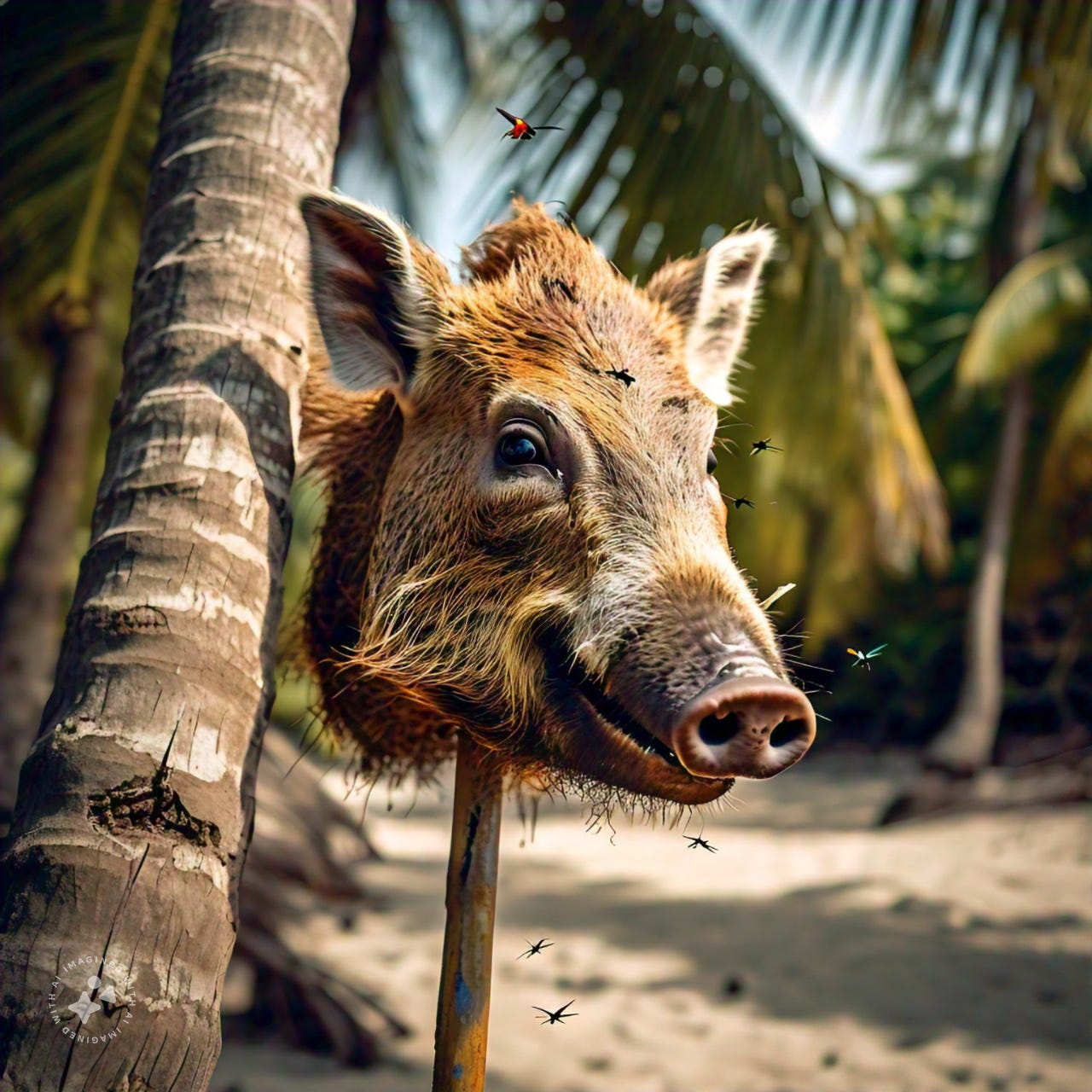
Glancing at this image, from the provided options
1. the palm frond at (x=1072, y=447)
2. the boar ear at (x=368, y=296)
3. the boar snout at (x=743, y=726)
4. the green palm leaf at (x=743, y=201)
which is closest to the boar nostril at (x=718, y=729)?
the boar snout at (x=743, y=726)

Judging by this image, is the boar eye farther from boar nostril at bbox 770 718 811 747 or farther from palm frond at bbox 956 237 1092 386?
palm frond at bbox 956 237 1092 386

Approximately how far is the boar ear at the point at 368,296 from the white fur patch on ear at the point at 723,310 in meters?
0.60

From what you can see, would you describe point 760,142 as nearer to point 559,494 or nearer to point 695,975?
point 559,494

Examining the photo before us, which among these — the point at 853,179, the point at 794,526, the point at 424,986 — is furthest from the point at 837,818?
the point at 853,179

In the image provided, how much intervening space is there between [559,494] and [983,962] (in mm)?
5714

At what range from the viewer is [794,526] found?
41.8ft

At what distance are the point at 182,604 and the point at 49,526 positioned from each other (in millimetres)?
5353

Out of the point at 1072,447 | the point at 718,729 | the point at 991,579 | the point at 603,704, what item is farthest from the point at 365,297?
the point at 991,579

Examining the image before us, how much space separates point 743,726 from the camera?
1499mm

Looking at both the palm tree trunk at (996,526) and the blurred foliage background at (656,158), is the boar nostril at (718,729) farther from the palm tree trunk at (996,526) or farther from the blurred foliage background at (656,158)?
the palm tree trunk at (996,526)

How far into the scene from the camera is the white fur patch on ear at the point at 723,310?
2309 mm

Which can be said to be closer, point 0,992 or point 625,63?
point 0,992

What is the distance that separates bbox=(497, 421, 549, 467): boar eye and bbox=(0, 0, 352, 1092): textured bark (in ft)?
1.59

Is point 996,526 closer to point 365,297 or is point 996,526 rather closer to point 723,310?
point 723,310
